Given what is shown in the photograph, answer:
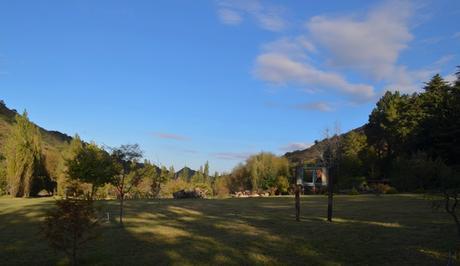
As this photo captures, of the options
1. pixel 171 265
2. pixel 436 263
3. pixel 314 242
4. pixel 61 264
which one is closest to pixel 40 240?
pixel 61 264

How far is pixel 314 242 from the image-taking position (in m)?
15.8

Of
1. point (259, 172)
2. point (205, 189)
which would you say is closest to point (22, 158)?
point (205, 189)

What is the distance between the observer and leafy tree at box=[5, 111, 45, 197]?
5062 cm

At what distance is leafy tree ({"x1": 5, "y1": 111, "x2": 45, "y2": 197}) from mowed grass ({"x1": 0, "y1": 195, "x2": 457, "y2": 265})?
95.1 feet

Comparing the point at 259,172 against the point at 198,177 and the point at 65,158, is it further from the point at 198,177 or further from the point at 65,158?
the point at 198,177

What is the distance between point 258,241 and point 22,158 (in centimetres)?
4299

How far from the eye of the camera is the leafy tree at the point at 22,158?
50.6 m

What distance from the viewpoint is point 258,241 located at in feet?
53.8

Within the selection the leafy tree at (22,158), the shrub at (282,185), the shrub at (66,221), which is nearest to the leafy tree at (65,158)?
the leafy tree at (22,158)

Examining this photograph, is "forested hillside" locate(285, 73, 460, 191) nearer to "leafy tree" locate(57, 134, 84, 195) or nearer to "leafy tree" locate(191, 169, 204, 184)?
"leafy tree" locate(57, 134, 84, 195)

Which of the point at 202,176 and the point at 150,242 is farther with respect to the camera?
the point at 202,176

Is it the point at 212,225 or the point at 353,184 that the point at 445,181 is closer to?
the point at 212,225

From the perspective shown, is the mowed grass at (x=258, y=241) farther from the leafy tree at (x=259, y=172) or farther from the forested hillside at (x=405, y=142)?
the leafy tree at (x=259, y=172)

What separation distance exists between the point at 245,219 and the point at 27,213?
14.1 m
